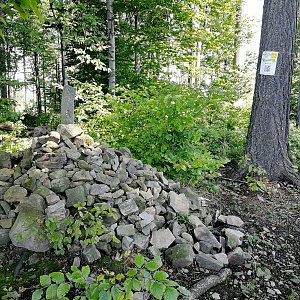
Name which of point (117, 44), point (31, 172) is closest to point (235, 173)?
point (31, 172)

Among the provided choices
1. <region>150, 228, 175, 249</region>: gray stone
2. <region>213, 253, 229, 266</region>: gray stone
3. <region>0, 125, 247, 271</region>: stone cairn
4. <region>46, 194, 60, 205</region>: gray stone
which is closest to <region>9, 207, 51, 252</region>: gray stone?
<region>0, 125, 247, 271</region>: stone cairn

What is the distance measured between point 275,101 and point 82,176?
306 centimetres

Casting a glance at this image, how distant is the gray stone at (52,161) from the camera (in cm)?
276

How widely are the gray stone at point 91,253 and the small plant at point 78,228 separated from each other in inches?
1.9

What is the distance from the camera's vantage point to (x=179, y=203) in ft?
9.91

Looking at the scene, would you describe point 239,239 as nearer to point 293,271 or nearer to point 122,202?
point 293,271

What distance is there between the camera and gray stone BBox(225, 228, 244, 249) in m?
2.77

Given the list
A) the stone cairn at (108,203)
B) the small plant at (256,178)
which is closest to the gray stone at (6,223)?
the stone cairn at (108,203)

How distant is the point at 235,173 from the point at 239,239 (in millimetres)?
1651

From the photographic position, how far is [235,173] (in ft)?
14.3

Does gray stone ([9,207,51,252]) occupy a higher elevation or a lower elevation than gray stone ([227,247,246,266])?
higher

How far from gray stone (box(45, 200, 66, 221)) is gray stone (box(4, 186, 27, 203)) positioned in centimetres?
35

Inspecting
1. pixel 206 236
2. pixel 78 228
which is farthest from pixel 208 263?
pixel 78 228

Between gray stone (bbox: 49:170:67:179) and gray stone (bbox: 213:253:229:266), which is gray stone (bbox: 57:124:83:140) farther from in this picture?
gray stone (bbox: 213:253:229:266)
